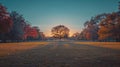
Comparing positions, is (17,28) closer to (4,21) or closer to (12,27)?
(12,27)

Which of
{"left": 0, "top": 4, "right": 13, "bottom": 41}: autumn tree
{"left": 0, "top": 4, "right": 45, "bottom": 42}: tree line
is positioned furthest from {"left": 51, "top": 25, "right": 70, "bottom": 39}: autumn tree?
{"left": 0, "top": 4, "right": 13, "bottom": 41}: autumn tree

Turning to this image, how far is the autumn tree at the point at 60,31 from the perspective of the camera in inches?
6234

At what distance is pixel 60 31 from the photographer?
6309 inches

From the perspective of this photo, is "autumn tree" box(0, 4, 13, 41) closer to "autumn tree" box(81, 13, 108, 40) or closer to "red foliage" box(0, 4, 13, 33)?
"red foliage" box(0, 4, 13, 33)

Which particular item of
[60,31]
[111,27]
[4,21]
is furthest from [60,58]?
[60,31]

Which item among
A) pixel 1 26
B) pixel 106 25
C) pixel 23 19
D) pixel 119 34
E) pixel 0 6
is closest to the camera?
pixel 1 26

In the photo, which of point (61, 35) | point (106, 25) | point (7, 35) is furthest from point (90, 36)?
point (61, 35)

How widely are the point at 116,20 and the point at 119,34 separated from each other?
6490 millimetres

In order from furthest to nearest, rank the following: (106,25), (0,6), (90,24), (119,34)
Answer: (90,24)
(106,25)
(119,34)
(0,6)

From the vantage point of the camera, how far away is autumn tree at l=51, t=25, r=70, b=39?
6234 inches

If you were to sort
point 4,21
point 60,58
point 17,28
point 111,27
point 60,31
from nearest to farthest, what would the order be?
point 60,58 < point 4,21 < point 111,27 < point 17,28 < point 60,31

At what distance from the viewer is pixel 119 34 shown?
246 feet

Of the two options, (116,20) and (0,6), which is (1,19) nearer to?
(0,6)

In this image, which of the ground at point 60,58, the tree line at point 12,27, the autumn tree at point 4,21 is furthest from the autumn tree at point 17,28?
the ground at point 60,58
